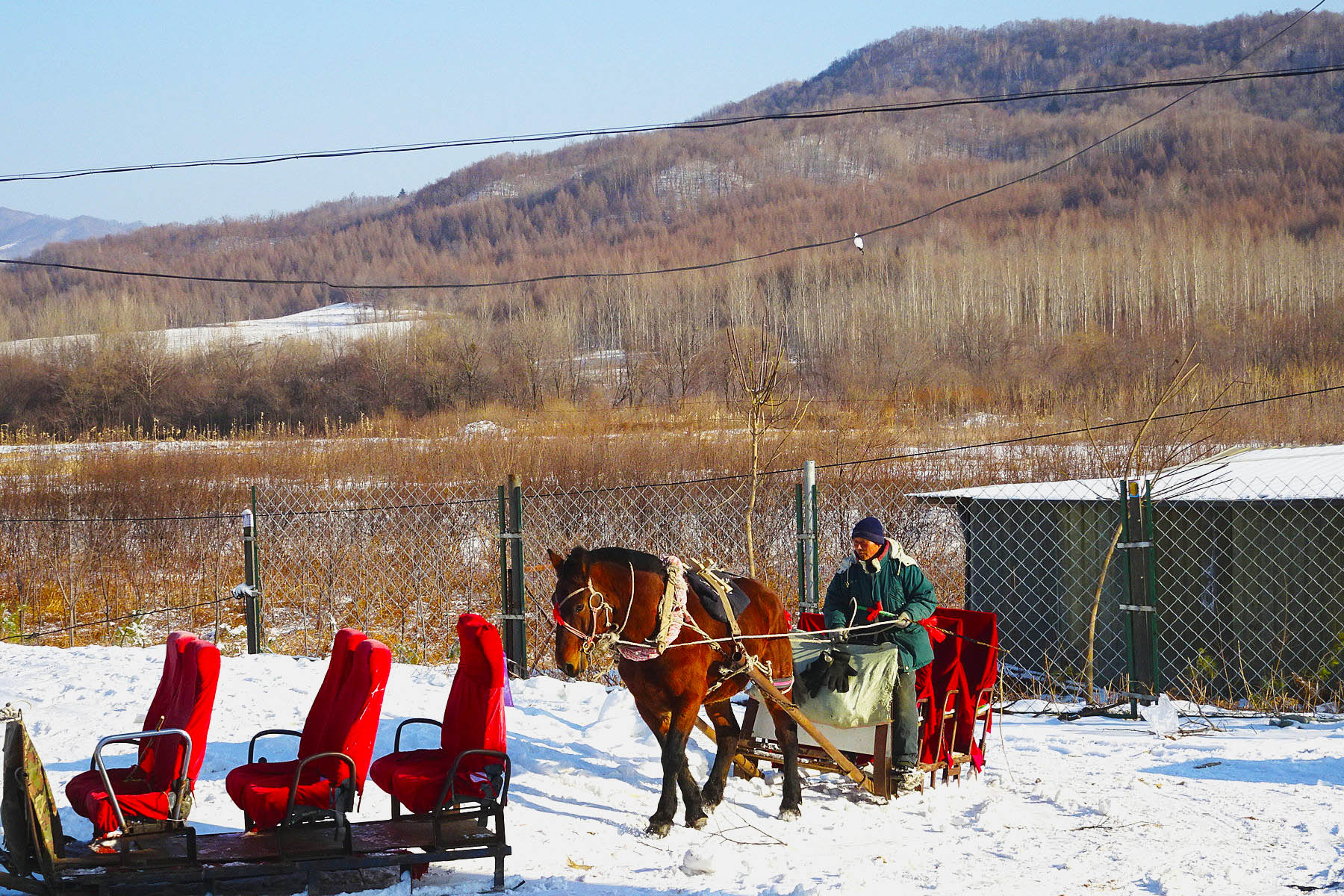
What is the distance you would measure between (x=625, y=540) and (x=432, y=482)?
438 centimetres

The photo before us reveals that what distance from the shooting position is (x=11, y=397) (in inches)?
1563

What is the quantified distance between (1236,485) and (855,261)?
5285 cm

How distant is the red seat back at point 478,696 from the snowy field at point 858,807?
2.03ft

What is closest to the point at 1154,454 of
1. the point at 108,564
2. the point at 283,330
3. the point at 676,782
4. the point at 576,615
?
the point at 676,782

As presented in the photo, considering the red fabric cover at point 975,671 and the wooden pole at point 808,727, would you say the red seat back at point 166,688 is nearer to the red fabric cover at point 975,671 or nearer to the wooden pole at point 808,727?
the wooden pole at point 808,727

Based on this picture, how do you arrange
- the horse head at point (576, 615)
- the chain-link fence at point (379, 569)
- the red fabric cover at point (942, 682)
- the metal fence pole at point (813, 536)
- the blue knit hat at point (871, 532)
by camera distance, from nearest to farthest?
the horse head at point (576, 615)
the blue knit hat at point (871, 532)
the red fabric cover at point (942, 682)
the metal fence pole at point (813, 536)
the chain-link fence at point (379, 569)

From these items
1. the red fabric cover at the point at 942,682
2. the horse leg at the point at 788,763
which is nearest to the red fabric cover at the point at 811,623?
the red fabric cover at the point at 942,682

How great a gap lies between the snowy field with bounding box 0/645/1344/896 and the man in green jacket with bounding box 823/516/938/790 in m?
0.45

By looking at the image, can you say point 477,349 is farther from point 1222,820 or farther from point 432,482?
point 1222,820

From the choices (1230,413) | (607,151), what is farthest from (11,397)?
(607,151)

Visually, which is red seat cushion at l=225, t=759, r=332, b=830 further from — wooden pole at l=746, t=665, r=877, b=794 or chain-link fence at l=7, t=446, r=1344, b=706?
chain-link fence at l=7, t=446, r=1344, b=706

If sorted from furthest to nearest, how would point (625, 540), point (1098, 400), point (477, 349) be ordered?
point (477, 349) < point (1098, 400) < point (625, 540)

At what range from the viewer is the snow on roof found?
33.3 ft

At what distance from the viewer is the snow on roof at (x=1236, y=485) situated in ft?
33.3
